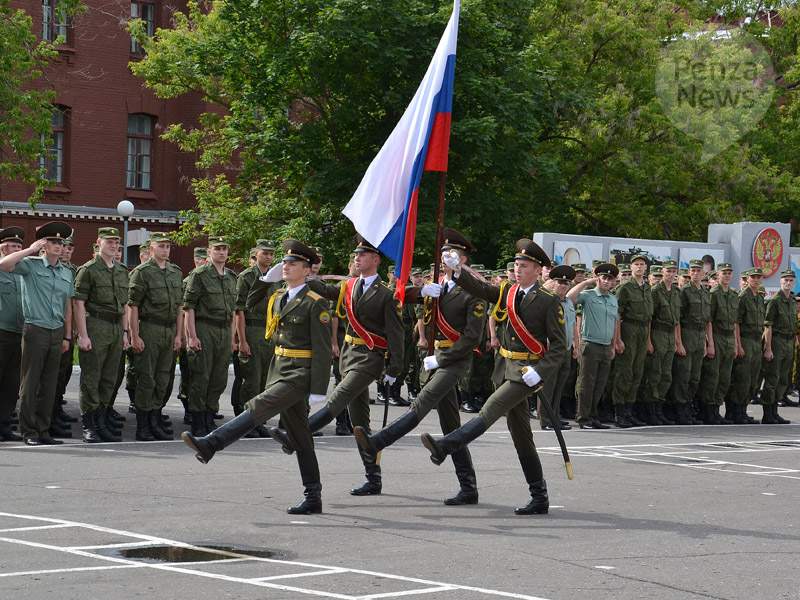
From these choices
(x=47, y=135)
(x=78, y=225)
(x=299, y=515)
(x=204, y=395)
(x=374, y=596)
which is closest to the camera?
(x=374, y=596)

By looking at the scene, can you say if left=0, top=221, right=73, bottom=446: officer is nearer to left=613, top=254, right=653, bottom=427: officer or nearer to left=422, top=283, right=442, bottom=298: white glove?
left=422, top=283, right=442, bottom=298: white glove

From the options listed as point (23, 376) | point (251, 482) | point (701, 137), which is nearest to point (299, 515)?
point (251, 482)

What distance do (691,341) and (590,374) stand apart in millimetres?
2398

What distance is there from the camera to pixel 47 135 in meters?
29.8

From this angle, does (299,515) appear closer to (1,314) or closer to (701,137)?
(1,314)

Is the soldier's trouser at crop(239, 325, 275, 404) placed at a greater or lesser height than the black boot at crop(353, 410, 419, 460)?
greater

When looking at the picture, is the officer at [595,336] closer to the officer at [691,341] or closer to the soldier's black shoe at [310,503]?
the officer at [691,341]

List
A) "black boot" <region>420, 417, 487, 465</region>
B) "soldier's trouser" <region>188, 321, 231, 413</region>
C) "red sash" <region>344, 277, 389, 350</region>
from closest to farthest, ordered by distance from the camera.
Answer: "black boot" <region>420, 417, 487, 465</region> < "red sash" <region>344, 277, 389, 350</region> < "soldier's trouser" <region>188, 321, 231, 413</region>

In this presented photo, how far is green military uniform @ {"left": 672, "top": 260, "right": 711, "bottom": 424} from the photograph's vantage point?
19.5 meters

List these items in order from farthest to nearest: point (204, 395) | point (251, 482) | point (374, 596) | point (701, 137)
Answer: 1. point (701, 137)
2. point (204, 395)
3. point (251, 482)
4. point (374, 596)

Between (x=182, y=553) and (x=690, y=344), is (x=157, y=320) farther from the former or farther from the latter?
(x=690, y=344)

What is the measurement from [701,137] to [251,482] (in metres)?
28.6

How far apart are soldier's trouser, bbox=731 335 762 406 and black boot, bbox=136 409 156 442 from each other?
9126 mm

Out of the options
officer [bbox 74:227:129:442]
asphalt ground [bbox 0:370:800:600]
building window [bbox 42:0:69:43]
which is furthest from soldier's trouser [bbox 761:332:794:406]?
building window [bbox 42:0:69:43]
